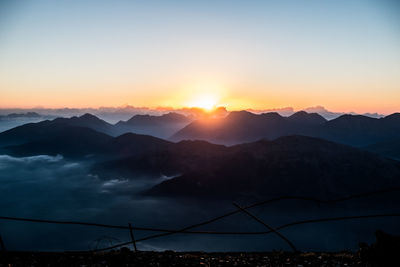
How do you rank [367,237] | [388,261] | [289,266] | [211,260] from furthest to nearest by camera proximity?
[367,237] → [211,260] → [289,266] → [388,261]

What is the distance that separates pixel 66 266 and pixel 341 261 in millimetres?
9370

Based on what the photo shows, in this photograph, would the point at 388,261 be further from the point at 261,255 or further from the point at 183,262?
the point at 183,262

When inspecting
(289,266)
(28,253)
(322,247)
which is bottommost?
(322,247)

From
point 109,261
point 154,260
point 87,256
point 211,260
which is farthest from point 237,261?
point 87,256

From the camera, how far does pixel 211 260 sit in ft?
30.9

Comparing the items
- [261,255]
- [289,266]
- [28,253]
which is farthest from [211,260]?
[28,253]

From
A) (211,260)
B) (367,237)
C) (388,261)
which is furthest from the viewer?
(367,237)

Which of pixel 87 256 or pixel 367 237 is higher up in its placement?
pixel 87 256

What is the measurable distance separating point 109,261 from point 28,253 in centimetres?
333

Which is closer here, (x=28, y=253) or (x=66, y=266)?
(x=66, y=266)

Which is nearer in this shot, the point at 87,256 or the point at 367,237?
the point at 87,256

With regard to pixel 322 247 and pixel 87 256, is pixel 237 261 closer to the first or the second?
pixel 87 256

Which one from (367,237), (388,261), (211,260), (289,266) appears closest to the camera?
(388,261)

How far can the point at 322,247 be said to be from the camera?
19962 centimetres
